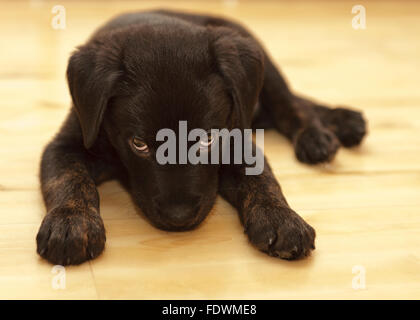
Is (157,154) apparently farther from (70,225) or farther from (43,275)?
(43,275)

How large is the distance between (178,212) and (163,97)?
20.6 inches

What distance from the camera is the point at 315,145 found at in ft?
12.8

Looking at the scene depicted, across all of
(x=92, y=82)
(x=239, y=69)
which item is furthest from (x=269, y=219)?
(x=92, y=82)

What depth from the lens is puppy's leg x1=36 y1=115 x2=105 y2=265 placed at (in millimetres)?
2652

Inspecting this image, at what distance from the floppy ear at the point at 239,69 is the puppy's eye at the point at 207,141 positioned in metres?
0.22

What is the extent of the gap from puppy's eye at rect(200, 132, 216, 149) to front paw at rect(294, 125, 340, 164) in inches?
44.2

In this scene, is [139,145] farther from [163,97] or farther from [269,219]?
[269,219]

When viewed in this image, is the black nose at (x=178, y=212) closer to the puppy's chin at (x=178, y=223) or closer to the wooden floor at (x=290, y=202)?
the puppy's chin at (x=178, y=223)

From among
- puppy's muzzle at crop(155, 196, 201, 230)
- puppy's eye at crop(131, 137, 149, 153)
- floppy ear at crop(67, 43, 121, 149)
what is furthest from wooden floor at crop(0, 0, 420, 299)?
floppy ear at crop(67, 43, 121, 149)

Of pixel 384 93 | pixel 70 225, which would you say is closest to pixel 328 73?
pixel 384 93

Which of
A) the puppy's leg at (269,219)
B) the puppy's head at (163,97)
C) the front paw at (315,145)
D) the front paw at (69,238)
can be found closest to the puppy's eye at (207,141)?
the puppy's head at (163,97)

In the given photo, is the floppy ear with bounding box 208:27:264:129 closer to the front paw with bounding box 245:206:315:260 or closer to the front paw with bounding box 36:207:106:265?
the front paw with bounding box 245:206:315:260

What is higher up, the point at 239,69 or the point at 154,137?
the point at 239,69

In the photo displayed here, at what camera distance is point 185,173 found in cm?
281
